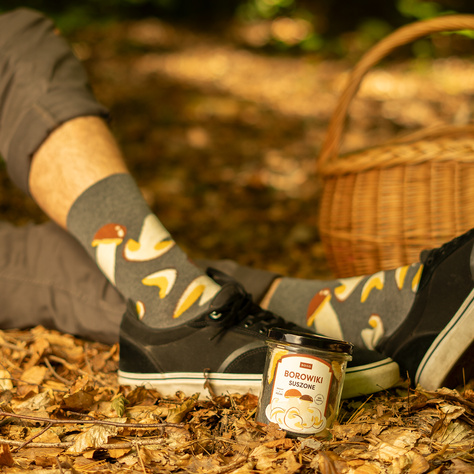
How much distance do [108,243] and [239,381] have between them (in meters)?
0.40

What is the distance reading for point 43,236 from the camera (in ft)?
4.05

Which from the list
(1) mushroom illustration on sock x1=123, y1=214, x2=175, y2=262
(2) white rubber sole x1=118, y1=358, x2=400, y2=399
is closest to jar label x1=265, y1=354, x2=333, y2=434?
(2) white rubber sole x1=118, y1=358, x2=400, y2=399

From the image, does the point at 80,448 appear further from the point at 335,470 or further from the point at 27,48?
the point at 27,48

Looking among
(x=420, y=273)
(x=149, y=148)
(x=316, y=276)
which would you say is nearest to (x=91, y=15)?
(x=149, y=148)

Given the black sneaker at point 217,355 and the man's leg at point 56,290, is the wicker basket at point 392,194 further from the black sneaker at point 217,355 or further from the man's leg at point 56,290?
the man's leg at point 56,290

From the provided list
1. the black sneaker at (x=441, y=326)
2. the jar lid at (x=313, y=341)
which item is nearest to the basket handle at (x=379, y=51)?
the black sneaker at (x=441, y=326)

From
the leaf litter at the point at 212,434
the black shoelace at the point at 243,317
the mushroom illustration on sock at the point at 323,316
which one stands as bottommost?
the leaf litter at the point at 212,434

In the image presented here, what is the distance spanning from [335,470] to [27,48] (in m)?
1.06

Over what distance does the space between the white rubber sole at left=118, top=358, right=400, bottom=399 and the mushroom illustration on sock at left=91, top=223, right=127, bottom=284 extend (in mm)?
231

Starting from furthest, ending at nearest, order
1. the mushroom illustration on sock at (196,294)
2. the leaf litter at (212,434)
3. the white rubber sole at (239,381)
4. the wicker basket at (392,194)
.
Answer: the wicker basket at (392,194), the mushroom illustration on sock at (196,294), the white rubber sole at (239,381), the leaf litter at (212,434)

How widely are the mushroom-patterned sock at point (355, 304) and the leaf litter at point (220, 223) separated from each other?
13 centimetres

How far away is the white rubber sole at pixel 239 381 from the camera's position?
85cm

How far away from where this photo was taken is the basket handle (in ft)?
4.56

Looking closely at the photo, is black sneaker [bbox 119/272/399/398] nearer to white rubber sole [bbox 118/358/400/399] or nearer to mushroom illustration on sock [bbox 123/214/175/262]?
white rubber sole [bbox 118/358/400/399]
